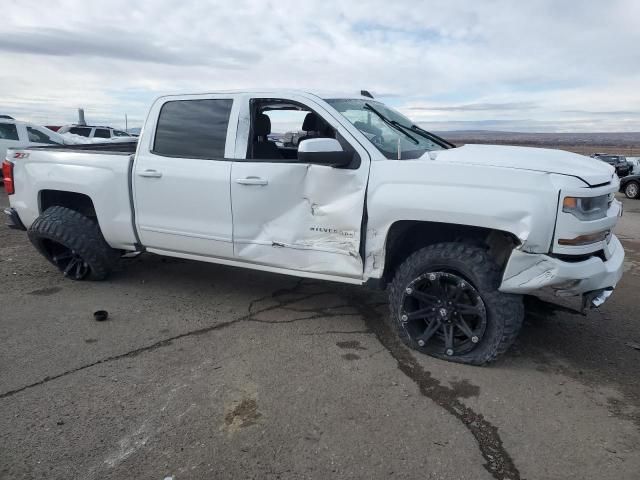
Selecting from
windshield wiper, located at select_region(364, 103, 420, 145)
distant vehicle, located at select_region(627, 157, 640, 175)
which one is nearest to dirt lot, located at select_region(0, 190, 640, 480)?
windshield wiper, located at select_region(364, 103, 420, 145)

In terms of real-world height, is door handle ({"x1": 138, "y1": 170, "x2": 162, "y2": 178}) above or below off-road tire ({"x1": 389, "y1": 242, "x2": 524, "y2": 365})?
above

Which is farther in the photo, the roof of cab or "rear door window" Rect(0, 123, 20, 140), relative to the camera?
"rear door window" Rect(0, 123, 20, 140)

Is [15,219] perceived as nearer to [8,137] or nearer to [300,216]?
[300,216]

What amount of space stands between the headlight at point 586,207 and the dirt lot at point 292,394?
3.72ft

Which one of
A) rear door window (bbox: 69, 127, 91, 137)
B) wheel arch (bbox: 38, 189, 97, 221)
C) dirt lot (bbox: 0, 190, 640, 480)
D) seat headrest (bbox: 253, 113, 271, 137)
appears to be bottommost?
dirt lot (bbox: 0, 190, 640, 480)

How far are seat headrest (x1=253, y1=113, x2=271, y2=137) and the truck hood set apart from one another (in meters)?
1.52

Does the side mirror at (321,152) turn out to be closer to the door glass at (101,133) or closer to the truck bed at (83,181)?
the truck bed at (83,181)

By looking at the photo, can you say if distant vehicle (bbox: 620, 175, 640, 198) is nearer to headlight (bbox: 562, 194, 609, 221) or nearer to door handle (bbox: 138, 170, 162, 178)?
headlight (bbox: 562, 194, 609, 221)

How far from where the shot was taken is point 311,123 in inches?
185

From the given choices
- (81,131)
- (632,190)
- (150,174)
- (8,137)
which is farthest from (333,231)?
(81,131)

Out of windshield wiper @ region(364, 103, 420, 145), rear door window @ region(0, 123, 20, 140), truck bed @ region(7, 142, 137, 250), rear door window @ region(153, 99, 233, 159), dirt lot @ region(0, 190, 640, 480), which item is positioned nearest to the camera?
dirt lot @ region(0, 190, 640, 480)

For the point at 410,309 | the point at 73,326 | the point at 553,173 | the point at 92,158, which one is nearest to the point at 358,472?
the point at 410,309

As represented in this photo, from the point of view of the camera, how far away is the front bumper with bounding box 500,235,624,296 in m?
3.28

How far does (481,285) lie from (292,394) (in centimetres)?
144
